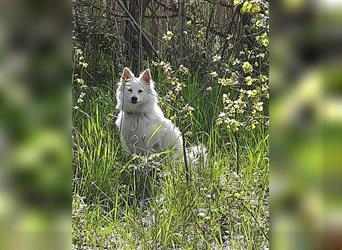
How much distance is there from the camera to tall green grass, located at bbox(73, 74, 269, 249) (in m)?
1.60

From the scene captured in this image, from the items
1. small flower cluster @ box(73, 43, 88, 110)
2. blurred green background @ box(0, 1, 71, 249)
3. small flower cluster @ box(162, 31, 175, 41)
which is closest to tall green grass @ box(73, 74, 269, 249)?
small flower cluster @ box(73, 43, 88, 110)


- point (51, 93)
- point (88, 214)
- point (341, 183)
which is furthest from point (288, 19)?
point (88, 214)

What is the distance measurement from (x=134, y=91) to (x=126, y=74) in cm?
7

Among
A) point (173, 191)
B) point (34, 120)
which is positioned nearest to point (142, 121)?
point (173, 191)

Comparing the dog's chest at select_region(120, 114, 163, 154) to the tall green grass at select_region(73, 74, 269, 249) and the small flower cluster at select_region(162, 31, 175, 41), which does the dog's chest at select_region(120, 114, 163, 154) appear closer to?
the tall green grass at select_region(73, 74, 269, 249)

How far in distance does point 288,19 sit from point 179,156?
1.05 meters

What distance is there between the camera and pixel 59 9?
0.73 m

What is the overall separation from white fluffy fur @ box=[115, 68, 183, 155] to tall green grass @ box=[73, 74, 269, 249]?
4 cm

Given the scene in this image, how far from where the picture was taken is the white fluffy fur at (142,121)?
172 cm

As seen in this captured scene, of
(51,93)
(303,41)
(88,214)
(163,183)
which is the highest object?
(303,41)

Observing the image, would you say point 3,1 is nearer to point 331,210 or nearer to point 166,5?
point 331,210

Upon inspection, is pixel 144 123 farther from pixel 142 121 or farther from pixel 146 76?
pixel 146 76

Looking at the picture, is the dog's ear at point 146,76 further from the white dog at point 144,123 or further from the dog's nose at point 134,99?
the dog's nose at point 134,99

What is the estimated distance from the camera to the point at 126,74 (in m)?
1.74
